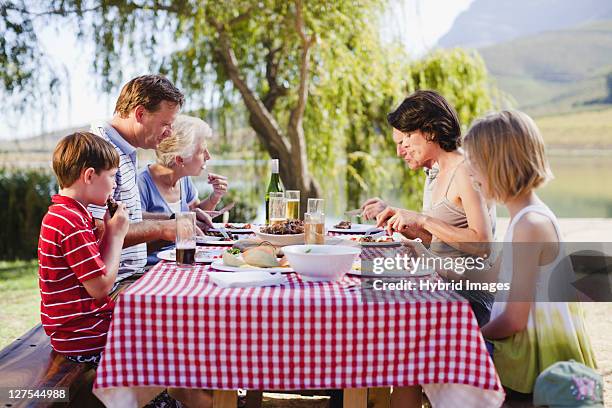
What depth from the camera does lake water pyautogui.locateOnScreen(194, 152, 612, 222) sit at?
301 inches

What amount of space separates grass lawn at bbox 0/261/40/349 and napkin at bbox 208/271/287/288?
296 cm

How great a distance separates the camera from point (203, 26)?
243 inches

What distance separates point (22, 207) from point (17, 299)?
1.80 meters

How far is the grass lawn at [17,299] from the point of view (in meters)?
4.77

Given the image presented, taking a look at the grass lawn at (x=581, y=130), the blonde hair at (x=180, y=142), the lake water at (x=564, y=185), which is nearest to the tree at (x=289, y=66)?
the lake water at (x=564, y=185)

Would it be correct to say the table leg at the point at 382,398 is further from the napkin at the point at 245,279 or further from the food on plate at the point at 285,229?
the napkin at the point at 245,279

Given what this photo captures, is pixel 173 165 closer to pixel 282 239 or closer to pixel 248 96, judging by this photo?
pixel 282 239

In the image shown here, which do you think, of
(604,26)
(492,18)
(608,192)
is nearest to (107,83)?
(608,192)

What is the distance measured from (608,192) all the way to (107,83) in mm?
30811

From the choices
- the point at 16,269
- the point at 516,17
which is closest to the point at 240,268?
the point at 16,269

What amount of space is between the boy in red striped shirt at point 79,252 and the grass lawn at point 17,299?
2.38 metres

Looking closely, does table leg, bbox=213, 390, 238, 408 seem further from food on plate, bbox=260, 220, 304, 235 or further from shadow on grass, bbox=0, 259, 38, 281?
shadow on grass, bbox=0, 259, 38, 281

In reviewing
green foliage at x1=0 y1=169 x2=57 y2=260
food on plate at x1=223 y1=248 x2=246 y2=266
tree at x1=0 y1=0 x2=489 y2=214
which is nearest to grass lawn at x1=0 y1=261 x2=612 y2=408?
green foliage at x1=0 y1=169 x2=57 y2=260

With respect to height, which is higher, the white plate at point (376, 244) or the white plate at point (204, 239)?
the white plate at point (376, 244)
